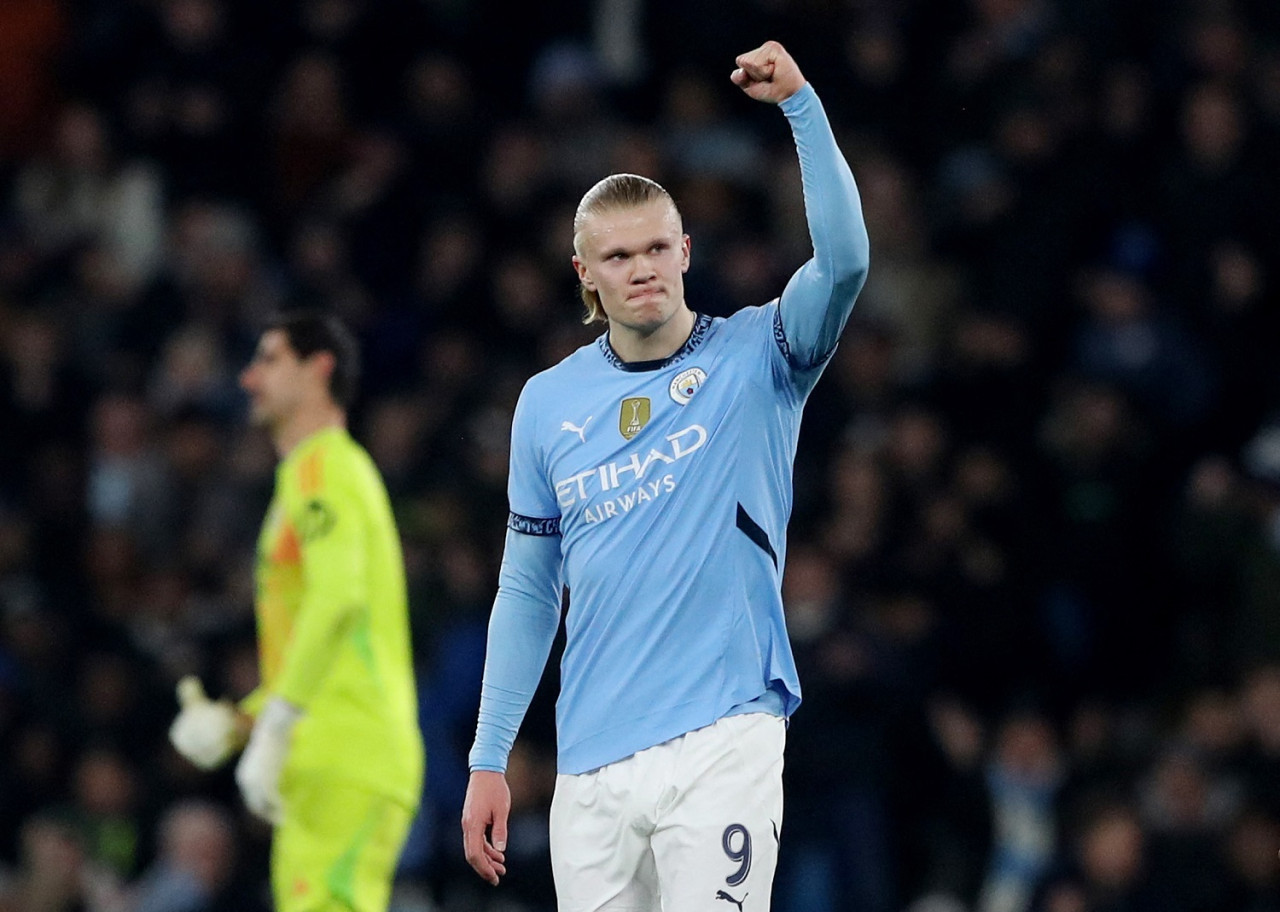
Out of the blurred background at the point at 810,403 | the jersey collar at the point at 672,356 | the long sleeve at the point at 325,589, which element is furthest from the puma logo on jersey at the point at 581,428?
the blurred background at the point at 810,403

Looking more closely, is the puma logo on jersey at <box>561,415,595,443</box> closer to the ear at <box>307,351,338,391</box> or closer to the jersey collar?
the jersey collar

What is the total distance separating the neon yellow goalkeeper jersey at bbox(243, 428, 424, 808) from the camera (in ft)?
23.0

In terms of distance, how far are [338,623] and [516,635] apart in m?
1.75

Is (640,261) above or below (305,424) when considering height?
above

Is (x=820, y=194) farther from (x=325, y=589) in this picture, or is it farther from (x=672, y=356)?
(x=325, y=589)

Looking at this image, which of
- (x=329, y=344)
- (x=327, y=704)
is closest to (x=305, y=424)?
(x=329, y=344)

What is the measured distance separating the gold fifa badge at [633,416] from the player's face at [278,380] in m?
2.73

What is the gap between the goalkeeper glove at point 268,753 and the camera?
6859 millimetres

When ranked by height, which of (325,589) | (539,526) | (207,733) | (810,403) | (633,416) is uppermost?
(633,416)

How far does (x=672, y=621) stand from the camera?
5.06 meters

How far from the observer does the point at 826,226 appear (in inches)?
193

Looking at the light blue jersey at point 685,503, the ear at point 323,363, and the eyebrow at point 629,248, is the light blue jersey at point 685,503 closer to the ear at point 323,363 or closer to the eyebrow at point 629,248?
the eyebrow at point 629,248

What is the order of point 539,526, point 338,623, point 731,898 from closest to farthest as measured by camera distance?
point 731,898, point 539,526, point 338,623

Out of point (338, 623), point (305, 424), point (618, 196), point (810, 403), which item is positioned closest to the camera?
point (618, 196)
